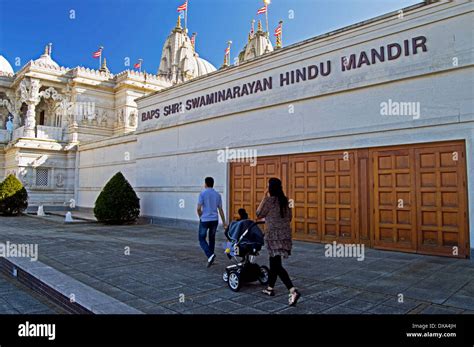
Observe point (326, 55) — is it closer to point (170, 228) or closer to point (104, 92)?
point (170, 228)

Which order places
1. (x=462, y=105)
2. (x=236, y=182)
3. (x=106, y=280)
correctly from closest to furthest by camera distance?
(x=106, y=280) → (x=462, y=105) → (x=236, y=182)

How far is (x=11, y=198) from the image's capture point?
19.9 metres

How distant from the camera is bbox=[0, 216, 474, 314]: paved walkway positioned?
14.8ft

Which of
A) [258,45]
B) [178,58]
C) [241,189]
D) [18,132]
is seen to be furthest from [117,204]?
[258,45]

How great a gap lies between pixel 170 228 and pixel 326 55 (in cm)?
834

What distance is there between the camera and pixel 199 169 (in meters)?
13.5

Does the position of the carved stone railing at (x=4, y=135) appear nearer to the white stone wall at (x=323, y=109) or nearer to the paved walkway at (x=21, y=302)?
the white stone wall at (x=323, y=109)

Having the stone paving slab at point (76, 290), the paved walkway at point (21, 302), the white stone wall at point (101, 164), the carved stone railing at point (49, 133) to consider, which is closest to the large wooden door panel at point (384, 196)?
the stone paving slab at point (76, 290)

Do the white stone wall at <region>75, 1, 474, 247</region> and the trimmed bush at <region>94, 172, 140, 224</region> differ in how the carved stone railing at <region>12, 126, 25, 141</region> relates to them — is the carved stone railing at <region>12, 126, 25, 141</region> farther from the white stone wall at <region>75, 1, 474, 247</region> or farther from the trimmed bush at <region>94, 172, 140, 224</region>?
the trimmed bush at <region>94, 172, 140, 224</region>

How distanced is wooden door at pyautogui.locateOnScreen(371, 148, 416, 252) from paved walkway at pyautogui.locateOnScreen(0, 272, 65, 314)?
7.03 metres

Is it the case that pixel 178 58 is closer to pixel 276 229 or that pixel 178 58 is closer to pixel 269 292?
pixel 276 229

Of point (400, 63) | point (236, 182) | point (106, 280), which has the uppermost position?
point (400, 63)

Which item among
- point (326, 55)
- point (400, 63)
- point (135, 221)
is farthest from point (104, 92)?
point (400, 63)

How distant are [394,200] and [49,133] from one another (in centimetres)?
2528
